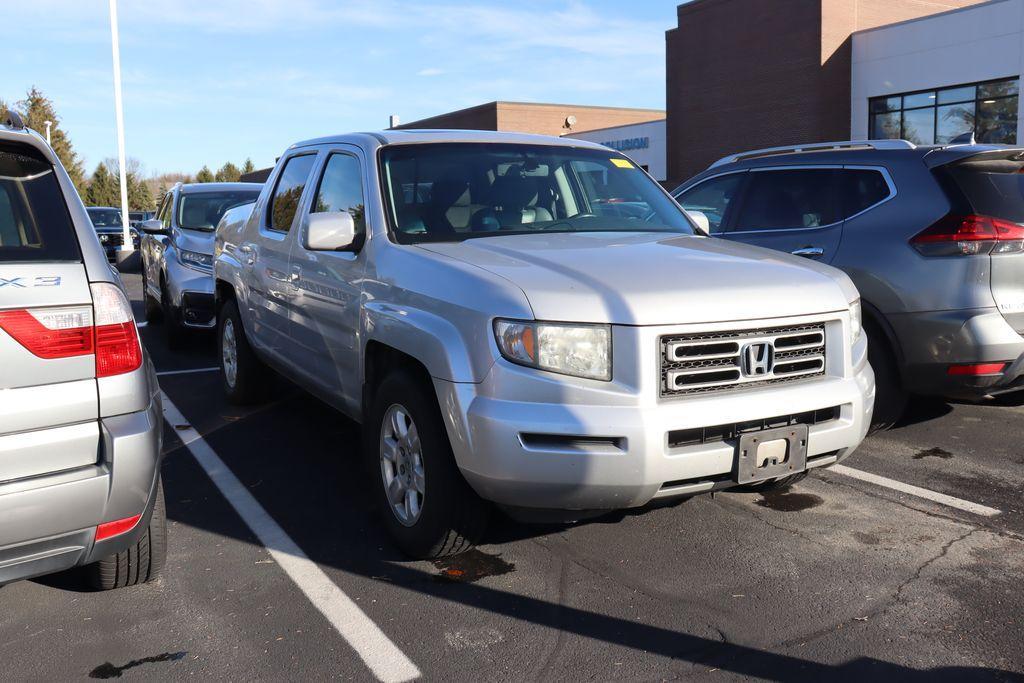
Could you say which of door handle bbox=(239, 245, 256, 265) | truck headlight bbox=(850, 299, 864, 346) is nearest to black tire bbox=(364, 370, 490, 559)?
truck headlight bbox=(850, 299, 864, 346)

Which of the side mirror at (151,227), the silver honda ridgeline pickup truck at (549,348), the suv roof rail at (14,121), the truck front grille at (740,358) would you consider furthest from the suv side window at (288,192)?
the side mirror at (151,227)

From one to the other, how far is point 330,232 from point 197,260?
5.93 metres

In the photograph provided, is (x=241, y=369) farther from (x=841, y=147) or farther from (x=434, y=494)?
(x=841, y=147)

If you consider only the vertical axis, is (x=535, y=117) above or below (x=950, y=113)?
above

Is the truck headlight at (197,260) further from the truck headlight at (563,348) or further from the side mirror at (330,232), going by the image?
the truck headlight at (563,348)

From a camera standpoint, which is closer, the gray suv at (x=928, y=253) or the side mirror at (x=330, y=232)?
the side mirror at (x=330, y=232)

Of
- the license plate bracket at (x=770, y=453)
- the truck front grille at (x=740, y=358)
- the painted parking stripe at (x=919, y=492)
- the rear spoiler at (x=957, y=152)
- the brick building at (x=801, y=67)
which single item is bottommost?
the painted parking stripe at (x=919, y=492)

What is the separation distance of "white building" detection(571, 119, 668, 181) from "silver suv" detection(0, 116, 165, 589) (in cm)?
3600

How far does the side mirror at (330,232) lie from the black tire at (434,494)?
Result: 79 centimetres

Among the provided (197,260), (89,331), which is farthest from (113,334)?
(197,260)

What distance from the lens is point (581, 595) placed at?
145 inches

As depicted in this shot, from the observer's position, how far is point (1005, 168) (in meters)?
5.44

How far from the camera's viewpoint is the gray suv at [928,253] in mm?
5121

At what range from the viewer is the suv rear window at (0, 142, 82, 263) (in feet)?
10.2
